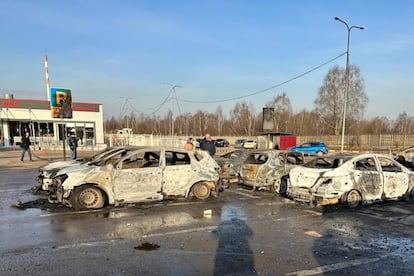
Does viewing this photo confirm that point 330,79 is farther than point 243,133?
No

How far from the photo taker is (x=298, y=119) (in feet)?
279

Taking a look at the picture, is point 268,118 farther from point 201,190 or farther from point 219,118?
point 219,118

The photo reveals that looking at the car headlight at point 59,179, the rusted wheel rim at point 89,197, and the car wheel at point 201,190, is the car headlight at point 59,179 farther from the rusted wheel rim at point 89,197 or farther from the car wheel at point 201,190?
the car wheel at point 201,190

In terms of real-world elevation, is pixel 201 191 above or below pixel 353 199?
above

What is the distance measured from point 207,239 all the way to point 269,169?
5436 millimetres

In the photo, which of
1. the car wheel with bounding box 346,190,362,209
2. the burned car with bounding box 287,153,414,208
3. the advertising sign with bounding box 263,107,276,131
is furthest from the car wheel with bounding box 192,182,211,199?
the advertising sign with bounding box 263,107,276,131

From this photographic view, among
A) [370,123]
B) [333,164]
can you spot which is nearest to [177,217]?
[333,164]

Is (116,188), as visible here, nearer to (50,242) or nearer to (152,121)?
(50,242)

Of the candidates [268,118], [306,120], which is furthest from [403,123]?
[268,118]

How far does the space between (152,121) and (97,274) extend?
105m

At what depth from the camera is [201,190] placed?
30.8 feet

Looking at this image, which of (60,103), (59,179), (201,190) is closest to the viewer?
(59,179)

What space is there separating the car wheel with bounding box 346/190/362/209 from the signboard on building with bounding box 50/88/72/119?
1333 centimetres

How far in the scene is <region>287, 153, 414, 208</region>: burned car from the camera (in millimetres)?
8484
